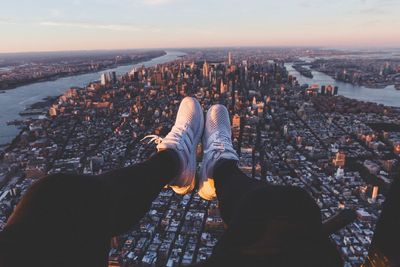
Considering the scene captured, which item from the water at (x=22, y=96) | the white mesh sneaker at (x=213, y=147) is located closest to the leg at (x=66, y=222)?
the white mesh sneaker at (x=213, y=147)

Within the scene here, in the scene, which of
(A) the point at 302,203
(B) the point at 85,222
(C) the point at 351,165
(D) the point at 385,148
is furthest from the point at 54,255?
(D) the point at 385,148

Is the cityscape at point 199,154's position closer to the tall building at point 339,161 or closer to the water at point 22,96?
the tall building at point 339,161

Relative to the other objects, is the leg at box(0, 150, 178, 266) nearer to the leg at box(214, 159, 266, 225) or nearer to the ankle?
the leg at box(214, 159, 266, 225)

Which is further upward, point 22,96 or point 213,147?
Result: point 213,147

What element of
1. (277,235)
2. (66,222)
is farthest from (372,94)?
(66,222)

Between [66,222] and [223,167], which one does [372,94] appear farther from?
[66,222]
